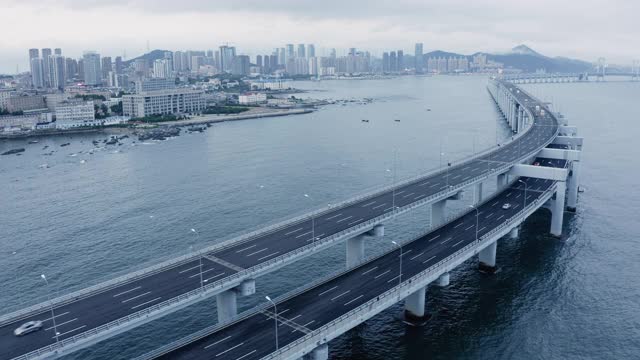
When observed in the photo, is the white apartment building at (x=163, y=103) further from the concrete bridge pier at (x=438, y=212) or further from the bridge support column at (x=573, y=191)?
the bridge support column at (x=573, y=191)

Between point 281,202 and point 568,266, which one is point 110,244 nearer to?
point 281,202

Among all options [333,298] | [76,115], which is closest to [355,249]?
[333,298]

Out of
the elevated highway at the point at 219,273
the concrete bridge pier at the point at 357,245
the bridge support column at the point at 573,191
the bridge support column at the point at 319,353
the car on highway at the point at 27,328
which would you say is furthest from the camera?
the bridge support column at the point at 573,191

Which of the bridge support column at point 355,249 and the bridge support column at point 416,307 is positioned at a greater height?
the bridge support column at point 355,249

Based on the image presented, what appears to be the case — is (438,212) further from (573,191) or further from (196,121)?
(196,121)

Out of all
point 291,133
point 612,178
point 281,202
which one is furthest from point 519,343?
point 291,133

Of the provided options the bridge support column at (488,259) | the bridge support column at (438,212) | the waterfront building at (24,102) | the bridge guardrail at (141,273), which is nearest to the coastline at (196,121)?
the waterfront building at (24,102)
